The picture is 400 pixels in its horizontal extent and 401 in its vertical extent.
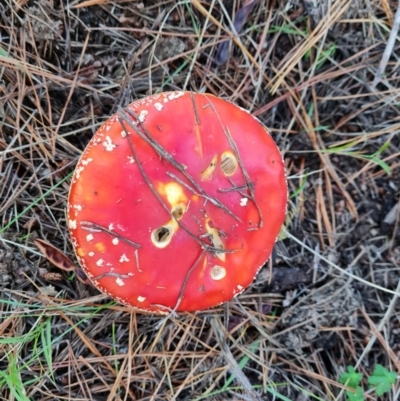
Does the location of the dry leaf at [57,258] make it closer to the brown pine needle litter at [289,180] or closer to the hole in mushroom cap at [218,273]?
the brown pine needle litter at [289,180]

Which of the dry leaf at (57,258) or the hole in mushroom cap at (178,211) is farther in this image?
the dry leaf at (57,258)

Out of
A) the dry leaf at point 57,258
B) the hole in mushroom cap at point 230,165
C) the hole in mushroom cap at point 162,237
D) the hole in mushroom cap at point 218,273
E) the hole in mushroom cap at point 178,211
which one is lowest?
the dry leaf at point 57,258

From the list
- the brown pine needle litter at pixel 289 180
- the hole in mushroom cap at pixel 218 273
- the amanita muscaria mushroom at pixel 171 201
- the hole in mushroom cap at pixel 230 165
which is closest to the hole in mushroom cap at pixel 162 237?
the amanita muscaria mushroom at pixel 171 201

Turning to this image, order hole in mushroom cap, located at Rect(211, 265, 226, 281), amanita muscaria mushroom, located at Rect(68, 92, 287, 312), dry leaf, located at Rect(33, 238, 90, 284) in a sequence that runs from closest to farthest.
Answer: amanita muscaria mushroom, located at Rect(68, 92, 287, 312), hole in mushroom cap, located at Rect(211, 265, 226, 281), dry leaf, located at Rect(33, 238, 90, 284)

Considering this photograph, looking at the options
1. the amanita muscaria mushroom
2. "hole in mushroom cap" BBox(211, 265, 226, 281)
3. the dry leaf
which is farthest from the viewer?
the dry leaf

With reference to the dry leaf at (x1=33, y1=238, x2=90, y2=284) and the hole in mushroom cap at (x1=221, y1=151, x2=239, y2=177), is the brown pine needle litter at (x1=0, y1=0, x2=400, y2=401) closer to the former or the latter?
the dry leaf at (x1=33, y1=238, x2=90, y2=284)

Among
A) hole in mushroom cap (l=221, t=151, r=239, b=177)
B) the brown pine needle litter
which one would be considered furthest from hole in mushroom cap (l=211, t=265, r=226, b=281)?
the brown pine needle litter

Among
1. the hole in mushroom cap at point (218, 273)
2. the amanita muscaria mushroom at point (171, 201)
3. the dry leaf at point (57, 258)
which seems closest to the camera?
the amanita muscaria mushroom at point (171, 201)

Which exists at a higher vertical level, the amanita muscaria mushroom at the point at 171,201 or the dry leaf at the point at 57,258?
the amanita muscaria mushroom at the point at 171,201
